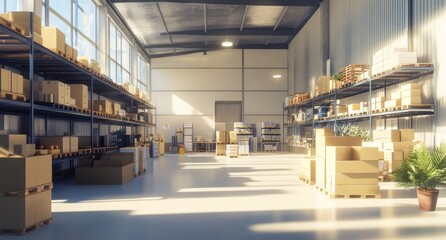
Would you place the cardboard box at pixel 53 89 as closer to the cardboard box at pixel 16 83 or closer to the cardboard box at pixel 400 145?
the cardboard box at pixel 16 83

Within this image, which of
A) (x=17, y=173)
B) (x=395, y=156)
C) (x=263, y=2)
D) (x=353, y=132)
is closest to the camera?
(x=17, y=173)

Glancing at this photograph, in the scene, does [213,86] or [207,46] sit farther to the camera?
[213,86]

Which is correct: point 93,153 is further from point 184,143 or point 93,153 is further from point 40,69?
point 184,143

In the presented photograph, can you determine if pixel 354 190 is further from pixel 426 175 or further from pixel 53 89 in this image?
pixel 53 89

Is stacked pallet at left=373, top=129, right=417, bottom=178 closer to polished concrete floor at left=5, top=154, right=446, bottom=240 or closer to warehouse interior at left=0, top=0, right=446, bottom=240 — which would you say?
warehouse interior at left=0, top=0, right=446, bottom=240

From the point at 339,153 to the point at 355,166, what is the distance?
33 centimetres

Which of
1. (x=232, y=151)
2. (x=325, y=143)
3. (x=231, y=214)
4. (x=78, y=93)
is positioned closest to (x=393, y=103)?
(x=325, y=143)

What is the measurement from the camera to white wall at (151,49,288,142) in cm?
2541

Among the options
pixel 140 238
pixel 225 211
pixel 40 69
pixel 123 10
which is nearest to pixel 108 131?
pixel 123 10

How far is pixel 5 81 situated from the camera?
5.87 metres

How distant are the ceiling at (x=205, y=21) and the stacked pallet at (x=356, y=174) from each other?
10.6 metres

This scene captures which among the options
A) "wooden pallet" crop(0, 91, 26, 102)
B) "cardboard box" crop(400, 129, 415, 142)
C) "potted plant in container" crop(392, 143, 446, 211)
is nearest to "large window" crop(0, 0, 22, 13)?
"wooden pallet" crop(0, 91, 26, 102)

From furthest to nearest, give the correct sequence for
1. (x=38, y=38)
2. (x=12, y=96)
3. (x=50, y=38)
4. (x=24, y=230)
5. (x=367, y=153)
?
(x=50, y=38)
(x=38, y=38)
(x=367, y=153)
(x=12, y=96)
(x=24, y=230)

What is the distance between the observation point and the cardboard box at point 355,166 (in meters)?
6.39
